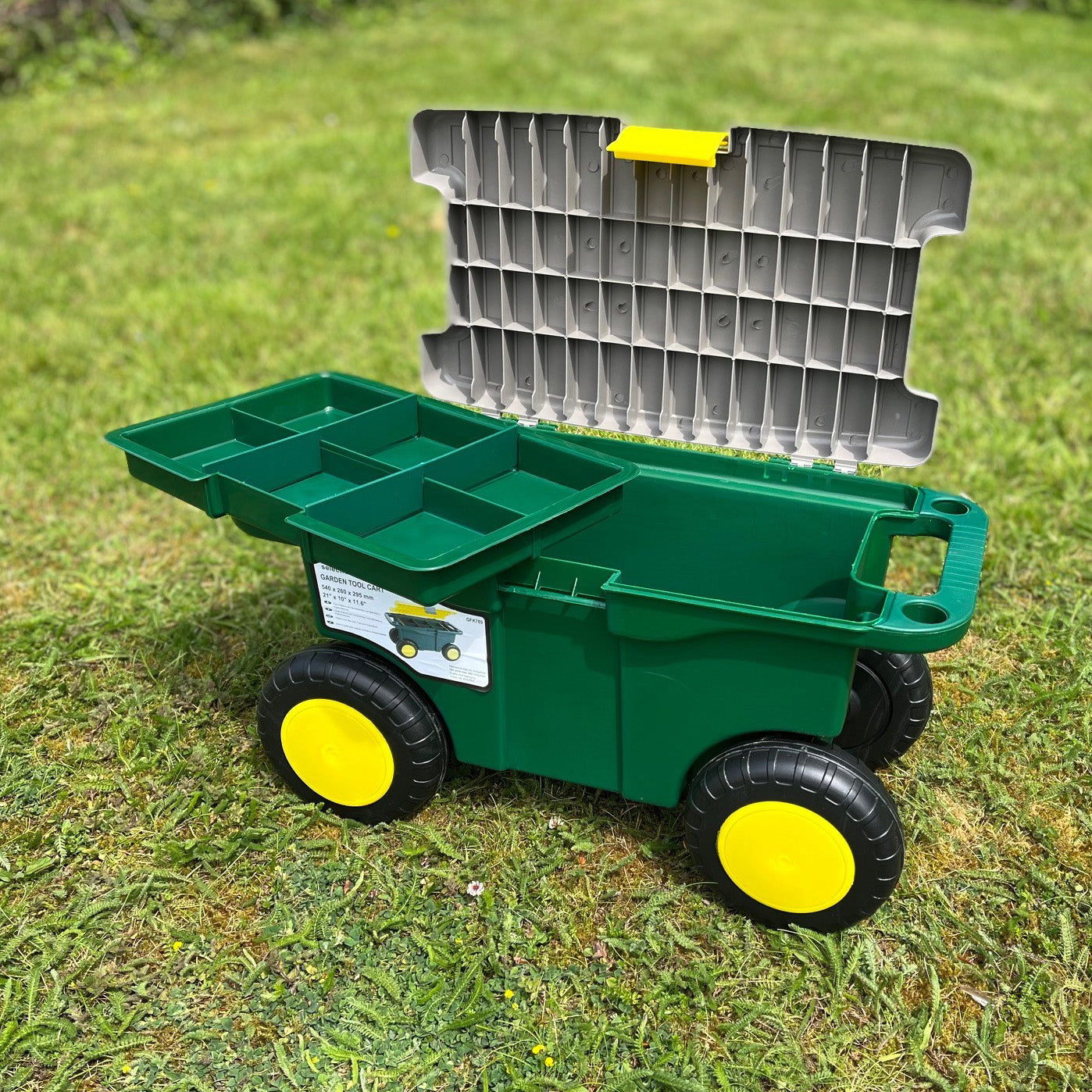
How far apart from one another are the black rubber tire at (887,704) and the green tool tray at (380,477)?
71cm

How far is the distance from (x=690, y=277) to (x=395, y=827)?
4.18 ft

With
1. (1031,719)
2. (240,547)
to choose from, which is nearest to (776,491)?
(1031,719)

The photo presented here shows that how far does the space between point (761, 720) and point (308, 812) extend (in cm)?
98

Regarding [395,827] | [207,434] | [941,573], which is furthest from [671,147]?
[395,827]

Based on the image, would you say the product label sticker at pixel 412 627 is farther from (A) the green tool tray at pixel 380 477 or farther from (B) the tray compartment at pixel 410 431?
(B) the tray compartment at pixel 410 431

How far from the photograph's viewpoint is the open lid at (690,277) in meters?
2.10

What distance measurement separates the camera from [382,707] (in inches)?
83.8

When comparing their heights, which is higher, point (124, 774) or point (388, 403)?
point (388, 403)

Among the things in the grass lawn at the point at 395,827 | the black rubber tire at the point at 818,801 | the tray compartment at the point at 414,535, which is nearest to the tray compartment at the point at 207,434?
the tray compartment at the point at 414,535

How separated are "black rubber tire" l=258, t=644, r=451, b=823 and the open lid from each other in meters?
0.68

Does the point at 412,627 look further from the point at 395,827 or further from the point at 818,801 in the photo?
the point at 818,801

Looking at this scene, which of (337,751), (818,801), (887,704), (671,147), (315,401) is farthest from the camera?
(315,401)

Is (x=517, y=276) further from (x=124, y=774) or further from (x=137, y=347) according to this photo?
(x=137, y=347)

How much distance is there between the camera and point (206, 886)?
2.19 m
